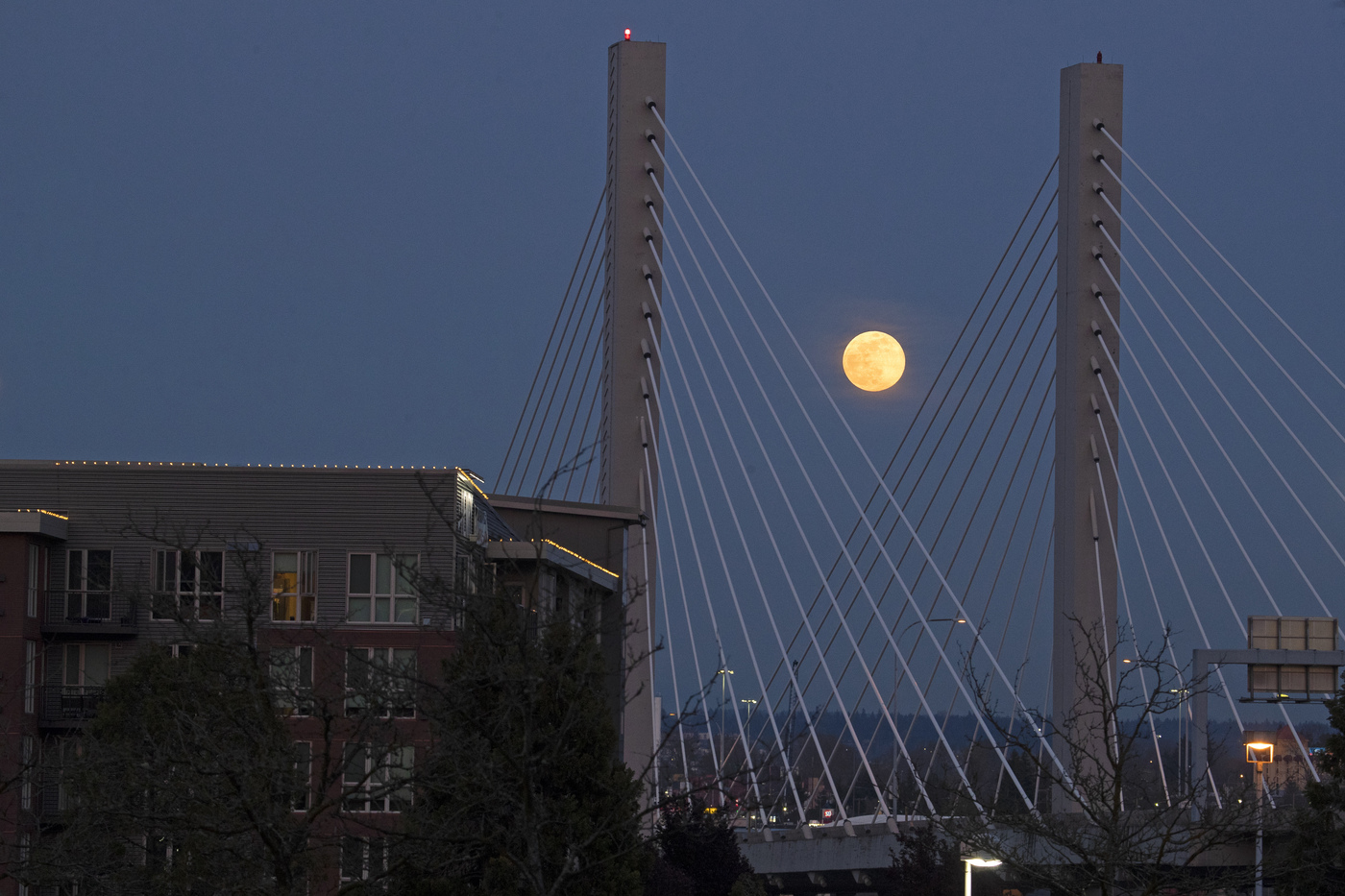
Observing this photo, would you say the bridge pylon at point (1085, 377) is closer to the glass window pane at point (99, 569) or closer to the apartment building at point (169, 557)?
the apartment building at point (169, 557)

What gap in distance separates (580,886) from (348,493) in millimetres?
12551

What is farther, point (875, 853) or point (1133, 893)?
point (875, 853)

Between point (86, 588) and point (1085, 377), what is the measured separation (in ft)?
68.2

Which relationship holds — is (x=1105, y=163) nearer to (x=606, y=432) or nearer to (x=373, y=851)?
(x=606, y=432)

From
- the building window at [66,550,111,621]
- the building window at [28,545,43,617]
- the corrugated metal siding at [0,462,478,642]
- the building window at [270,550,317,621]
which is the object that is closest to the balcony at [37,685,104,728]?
the building window at [66,550,111,621]

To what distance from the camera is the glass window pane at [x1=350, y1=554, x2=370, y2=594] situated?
33656 millimetres

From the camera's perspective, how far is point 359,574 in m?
33.7

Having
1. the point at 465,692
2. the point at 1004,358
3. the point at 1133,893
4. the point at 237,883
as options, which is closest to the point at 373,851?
the point at 237,883

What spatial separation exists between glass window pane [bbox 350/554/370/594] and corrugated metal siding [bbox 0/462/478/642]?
0.18 meters

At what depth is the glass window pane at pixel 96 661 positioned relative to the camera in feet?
109

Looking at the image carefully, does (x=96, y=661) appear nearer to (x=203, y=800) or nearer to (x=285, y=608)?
(x=285, y=608)

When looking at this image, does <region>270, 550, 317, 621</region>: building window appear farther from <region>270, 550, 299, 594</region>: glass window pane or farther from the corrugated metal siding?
the corrugated metal siding

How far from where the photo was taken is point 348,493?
34.2 metres

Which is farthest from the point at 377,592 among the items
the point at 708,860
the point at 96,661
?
the point at 708,860
